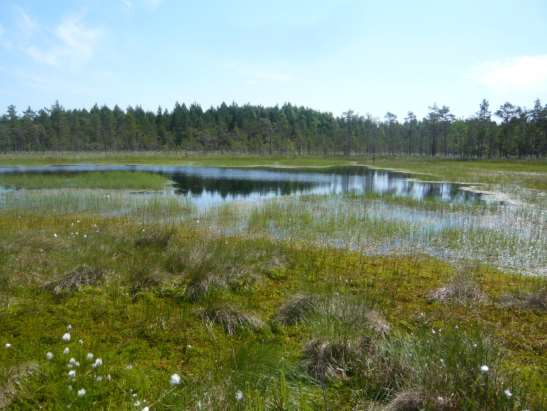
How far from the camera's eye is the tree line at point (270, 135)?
8406 centimetres

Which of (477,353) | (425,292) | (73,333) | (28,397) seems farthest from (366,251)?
(28,397)

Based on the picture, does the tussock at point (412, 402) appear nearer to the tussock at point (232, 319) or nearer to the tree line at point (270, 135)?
the tussock at point (232, 319)

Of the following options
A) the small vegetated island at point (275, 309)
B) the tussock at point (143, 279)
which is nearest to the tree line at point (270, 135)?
the small vegetated island at point (275, 309)

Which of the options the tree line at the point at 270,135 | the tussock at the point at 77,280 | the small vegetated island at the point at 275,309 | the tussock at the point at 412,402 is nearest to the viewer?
the tussock at the point at 412,402

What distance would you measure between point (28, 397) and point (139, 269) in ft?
13.0

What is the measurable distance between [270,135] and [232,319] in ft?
325

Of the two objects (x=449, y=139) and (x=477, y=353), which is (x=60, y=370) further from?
(x=449, y=139)

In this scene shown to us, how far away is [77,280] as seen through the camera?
730 centimetres

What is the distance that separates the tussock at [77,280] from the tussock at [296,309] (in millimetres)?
3807

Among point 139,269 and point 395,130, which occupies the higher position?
point 395,130

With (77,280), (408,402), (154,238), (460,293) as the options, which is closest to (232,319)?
(408,402)

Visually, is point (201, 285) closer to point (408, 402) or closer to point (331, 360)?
point (331, 360)

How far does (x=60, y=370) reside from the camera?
171 inches

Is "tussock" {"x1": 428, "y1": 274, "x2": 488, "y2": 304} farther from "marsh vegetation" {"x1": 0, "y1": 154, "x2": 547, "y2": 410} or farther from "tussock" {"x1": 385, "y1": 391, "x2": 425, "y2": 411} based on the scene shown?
"tussock" {"x1": 385, "y1": 391, "x2": 425, "y2": 411}
